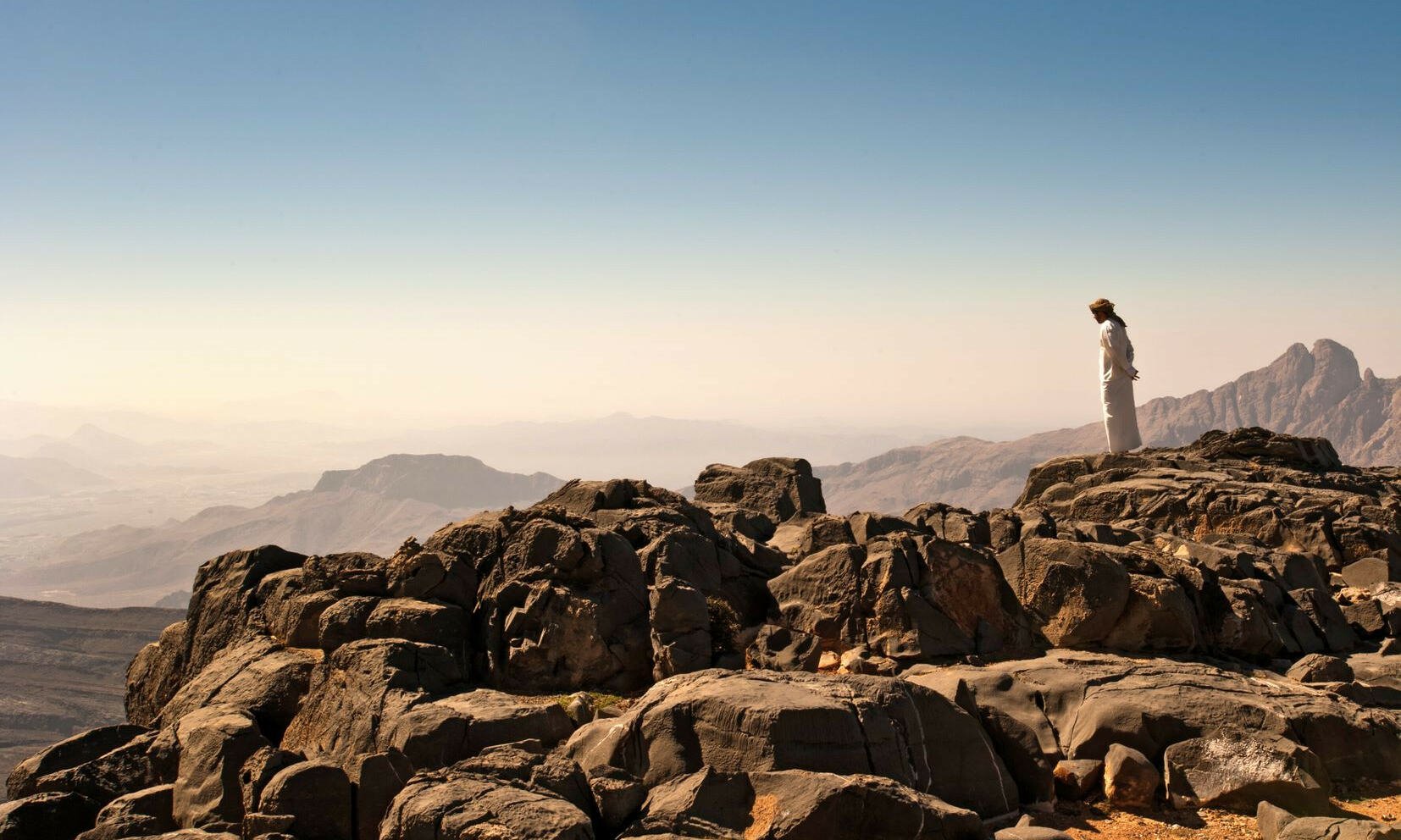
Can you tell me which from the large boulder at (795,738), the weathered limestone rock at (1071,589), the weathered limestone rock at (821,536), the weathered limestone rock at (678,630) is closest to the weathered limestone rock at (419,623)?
the weathered limestone rock at (678,630)

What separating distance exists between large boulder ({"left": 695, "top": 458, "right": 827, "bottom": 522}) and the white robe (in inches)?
345

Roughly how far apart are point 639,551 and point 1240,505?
16.6 m

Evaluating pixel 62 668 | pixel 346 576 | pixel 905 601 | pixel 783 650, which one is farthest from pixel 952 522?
pixel 62 668

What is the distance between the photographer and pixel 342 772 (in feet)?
38.4

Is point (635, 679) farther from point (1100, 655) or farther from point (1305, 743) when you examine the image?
point (1305, 743)

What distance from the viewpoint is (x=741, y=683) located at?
12969 millimetres

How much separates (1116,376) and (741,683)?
20118 mm

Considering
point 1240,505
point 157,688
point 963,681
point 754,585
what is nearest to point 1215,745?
point 963,681

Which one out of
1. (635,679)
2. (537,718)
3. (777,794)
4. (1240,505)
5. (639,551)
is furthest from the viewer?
(1240,505)

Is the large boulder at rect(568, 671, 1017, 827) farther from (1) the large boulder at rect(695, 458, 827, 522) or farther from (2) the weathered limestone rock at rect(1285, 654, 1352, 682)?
(1) the large boulder at rect(695, 458, 827, 522)

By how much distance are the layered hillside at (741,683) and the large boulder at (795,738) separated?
38 millimetres

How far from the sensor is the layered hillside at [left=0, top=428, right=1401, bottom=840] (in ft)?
37.1

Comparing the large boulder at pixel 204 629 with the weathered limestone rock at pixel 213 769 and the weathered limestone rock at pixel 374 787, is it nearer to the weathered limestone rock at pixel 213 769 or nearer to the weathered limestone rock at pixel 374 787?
the weathered limestone rock at pixel 213 769

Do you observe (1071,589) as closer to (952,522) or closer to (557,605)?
(952,522)
